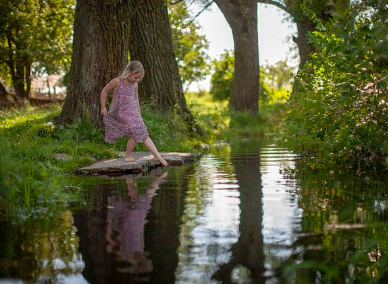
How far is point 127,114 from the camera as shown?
35.0 feet

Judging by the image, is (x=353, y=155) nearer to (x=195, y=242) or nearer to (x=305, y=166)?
(x=305, y=166)

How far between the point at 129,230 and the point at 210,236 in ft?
2.28

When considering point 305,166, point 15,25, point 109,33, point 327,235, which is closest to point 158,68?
point 109,33

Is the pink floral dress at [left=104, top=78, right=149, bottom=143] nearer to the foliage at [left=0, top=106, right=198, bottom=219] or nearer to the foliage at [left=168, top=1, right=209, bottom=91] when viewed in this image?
the foliage at [left=0, top=106, right=198, bottom=219]

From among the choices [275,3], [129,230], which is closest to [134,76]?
[129,230]

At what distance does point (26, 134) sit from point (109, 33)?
256 cm

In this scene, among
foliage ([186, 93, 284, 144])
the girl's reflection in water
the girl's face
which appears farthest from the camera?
foliage ([186, 93, 284, 144])

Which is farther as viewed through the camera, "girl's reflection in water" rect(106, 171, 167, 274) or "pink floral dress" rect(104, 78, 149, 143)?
"pink floral dress" rect(104, 78, 149, 143)

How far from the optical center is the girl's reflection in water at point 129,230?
4094 mm

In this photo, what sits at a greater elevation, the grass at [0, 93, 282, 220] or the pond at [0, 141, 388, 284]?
the grass at [0, 93, 282, 220]

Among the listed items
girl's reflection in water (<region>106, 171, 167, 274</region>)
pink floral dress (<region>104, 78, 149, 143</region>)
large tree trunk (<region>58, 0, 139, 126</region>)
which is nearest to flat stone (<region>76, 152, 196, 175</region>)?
pink floral dress (<region>104, 78, 149, 143</region>)

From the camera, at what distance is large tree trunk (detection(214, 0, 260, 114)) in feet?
80.7

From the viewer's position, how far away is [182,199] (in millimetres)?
6680

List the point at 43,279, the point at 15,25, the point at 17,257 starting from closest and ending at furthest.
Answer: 1. the point at 43,279
2. the point at 17,257
3. the point at 15,25
